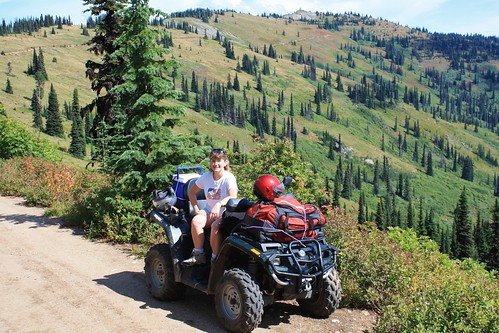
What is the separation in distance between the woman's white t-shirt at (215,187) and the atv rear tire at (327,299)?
7.16 ft

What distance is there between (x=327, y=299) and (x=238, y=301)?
1496mm

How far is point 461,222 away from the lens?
92.0 m

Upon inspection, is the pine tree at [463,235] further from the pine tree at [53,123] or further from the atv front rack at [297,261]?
the pine tree at [53,123]

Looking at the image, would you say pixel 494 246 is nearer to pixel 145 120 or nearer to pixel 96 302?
pixel 145 120

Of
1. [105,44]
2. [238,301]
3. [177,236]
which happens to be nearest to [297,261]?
[238,301]

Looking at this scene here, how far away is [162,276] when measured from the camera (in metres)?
8.16

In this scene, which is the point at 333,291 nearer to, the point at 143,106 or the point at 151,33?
the point at 143,106

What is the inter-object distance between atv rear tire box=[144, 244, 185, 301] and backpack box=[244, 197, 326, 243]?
2.03 m

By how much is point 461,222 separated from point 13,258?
95259 millimetres

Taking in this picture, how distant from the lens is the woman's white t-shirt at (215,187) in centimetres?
778

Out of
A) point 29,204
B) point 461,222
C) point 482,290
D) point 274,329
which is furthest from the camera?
point 461,222

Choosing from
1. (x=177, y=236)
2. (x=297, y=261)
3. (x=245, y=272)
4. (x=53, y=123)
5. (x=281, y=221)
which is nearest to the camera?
(x=297, y=261)

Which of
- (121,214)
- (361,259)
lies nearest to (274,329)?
(361,259)

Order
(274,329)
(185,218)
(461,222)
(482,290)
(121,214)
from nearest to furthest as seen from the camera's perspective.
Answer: (482,290)
(274,329)
(185,218)
(121,214)
(461,222)
